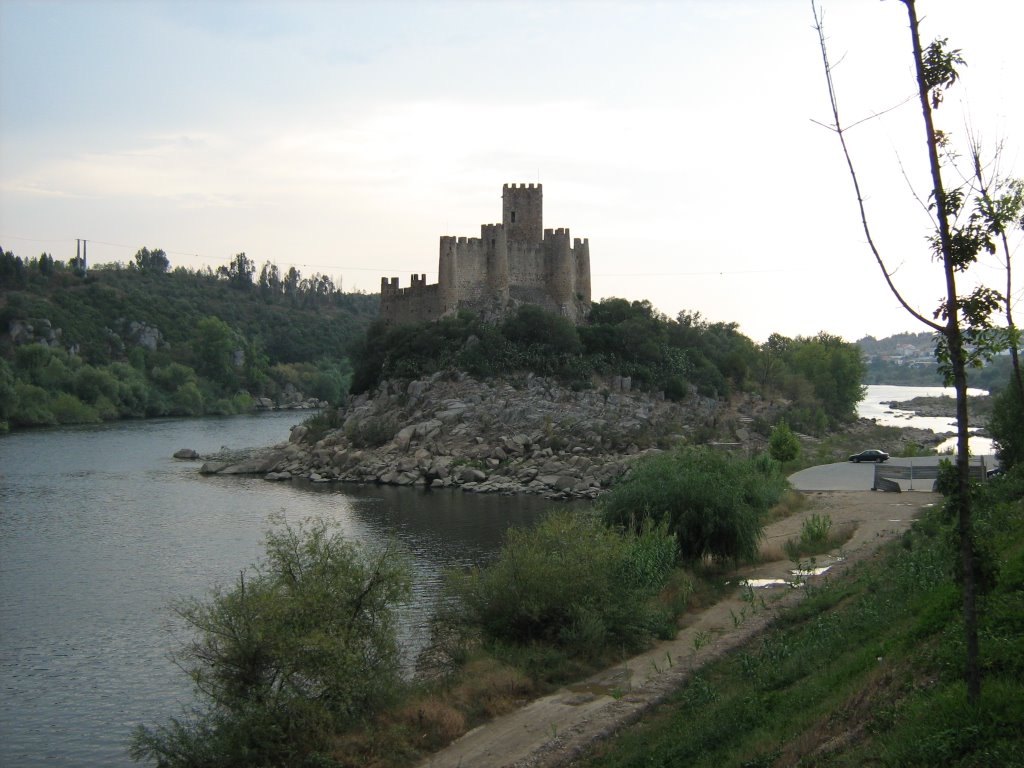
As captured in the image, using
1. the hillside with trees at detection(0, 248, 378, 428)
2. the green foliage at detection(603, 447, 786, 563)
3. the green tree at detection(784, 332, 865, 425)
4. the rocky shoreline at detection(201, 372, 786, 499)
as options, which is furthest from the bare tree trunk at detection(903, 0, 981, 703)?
the hillside with trees at detection(0, 248, 378, 428)

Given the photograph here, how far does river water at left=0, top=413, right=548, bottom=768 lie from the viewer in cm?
1625

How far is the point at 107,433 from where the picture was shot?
6700 cm

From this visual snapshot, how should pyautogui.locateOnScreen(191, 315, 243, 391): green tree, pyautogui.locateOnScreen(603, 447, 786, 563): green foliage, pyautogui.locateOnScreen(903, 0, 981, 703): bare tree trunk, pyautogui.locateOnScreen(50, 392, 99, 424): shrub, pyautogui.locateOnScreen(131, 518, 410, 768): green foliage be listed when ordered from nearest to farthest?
pyautogui.locateOnScreen(903, 0, 981, 703): bare tree trunk → pyautogui.locateOnScreen(131, 518, 410, 768): green foliage → pyautogui.locateOnScreen(603, 447, 786, 563): green foliage → pyautogui.locateOnScreen(50, 392, 99, 424): shrub → pyautogui.locateOnScreen(191, 315, 243, 391): green tree

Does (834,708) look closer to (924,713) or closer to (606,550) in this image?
(924,713)

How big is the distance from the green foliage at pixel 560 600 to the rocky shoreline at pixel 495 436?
23012 mm

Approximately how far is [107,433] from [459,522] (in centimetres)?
4220

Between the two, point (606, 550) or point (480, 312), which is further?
point (480, 312)

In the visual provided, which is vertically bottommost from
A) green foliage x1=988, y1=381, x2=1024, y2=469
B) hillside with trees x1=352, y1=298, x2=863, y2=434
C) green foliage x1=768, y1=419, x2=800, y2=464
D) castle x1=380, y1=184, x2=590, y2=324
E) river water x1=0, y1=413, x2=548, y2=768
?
river water x1=0, y1=413, x2=548, y2=768

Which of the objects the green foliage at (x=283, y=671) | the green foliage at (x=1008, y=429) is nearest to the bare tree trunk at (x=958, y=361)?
the green foliage at (x=283, y=671)

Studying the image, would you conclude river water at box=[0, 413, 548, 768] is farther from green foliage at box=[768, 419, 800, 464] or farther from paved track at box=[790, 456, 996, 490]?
green foliage at box=[768, 419, 800, 464]

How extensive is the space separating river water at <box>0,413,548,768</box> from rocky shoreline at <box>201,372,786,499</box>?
2.74 metres

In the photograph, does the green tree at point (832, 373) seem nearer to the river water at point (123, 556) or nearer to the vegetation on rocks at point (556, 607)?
the river water at point (123, 556)

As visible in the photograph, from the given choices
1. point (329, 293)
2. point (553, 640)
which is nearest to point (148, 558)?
point (553, 640)

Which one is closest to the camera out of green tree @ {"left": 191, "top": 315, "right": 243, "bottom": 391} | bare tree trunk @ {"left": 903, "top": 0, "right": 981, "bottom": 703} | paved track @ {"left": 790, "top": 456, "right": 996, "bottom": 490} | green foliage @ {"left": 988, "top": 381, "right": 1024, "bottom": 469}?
bare tree trunk @ {"left": 903, "top": 0, "right": 981, "bottom": 703}
